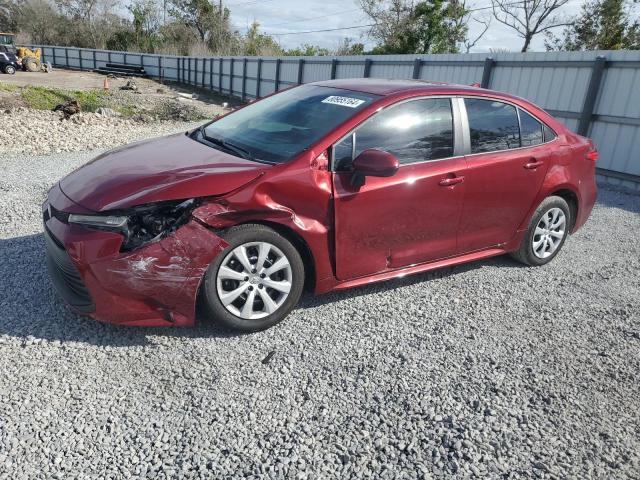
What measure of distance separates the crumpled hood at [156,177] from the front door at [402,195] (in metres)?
0.68

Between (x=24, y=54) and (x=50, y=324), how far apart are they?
46.6m

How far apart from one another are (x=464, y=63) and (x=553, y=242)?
8.77 m

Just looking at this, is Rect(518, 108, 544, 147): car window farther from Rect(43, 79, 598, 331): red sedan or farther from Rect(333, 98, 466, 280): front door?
Rect(333, 98, 466, 280): front door

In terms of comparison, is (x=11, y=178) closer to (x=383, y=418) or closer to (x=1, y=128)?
(x=1, y=128)

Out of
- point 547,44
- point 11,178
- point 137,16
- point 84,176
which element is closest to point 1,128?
point 11,178

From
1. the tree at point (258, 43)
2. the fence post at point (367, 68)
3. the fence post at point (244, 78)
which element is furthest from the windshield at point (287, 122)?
the tree at point (258, 43)

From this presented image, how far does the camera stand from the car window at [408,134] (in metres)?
3.56

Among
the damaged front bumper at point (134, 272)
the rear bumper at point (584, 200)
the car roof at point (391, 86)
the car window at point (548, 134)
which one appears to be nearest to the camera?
the damaged front bumper at point (134, 272)

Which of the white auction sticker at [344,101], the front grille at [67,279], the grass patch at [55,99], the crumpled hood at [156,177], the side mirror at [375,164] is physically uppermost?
the white auction sticker at [344,101]

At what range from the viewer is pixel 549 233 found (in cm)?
487

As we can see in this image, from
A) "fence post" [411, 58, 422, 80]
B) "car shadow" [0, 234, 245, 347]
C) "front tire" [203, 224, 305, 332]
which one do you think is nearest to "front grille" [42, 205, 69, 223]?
"car shadow" [0, 234, 245, 347]

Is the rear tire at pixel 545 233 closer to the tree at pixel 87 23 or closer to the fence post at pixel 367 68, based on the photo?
the fence post at pixel 367 68

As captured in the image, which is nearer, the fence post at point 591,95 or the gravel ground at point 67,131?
the fence post at point 591,95

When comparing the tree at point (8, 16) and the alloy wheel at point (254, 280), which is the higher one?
the tree at point (8, 16)
